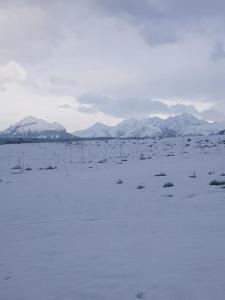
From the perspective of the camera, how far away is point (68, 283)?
6.52 m

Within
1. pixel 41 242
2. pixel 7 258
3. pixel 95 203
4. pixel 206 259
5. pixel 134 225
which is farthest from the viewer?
pixel 95 203

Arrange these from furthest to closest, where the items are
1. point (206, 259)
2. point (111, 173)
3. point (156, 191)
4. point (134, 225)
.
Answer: point (111, 173)
point (156, 191)
point (134, 225)
point (206, 259)

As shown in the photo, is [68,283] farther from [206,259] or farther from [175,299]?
[206,259]

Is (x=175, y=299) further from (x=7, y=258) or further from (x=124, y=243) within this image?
(x=7, y=258)

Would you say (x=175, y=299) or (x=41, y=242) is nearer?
(x=175, y=299)

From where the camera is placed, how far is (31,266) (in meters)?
7.46

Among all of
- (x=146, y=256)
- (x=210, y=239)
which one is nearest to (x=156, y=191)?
(x=210, y=239)

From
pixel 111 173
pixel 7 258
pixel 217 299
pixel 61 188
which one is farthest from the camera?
pixel 111 173

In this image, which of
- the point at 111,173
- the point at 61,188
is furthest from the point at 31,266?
the point at 111,173

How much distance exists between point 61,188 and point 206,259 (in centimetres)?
1109

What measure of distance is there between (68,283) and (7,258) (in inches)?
79.1

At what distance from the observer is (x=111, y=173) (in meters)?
22.7

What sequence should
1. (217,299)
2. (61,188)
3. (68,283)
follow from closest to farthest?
(217,299) < (68,283) < (61,188)

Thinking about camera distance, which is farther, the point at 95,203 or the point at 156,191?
the point at 156,191
